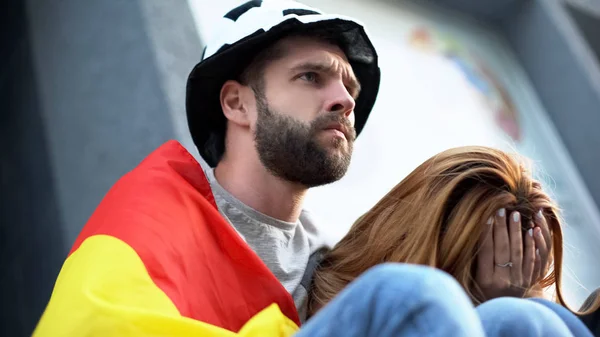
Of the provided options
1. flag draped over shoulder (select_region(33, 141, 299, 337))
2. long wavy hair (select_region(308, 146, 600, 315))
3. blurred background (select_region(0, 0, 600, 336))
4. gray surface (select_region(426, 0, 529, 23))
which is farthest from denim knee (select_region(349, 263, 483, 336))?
gray surface (select_region(426, 0, 529, 23))

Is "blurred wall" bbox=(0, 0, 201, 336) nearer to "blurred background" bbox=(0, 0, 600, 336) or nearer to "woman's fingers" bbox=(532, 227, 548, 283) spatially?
"blurred background" bbox=(0, 0, 600, 336)

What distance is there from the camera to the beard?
1229 millimetres

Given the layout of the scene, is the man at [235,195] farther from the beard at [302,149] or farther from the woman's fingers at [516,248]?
the woman's fingers at [516,248]

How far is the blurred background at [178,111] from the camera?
1.74 m

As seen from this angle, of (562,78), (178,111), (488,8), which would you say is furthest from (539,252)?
(488,8)

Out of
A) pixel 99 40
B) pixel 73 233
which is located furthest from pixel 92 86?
pixel 73 233

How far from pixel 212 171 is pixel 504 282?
601mm

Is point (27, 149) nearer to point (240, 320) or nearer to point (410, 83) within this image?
point (240, 320)

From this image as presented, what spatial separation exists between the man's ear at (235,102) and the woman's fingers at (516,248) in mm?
556

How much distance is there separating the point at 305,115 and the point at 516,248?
0.44 m

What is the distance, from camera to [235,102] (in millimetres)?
1384

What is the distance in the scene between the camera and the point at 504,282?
3.46ft

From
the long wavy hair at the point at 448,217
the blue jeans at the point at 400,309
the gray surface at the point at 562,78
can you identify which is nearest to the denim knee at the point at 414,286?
the blue jeans at the point at 400,309

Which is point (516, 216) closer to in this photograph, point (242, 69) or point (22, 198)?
point (242, 69)
